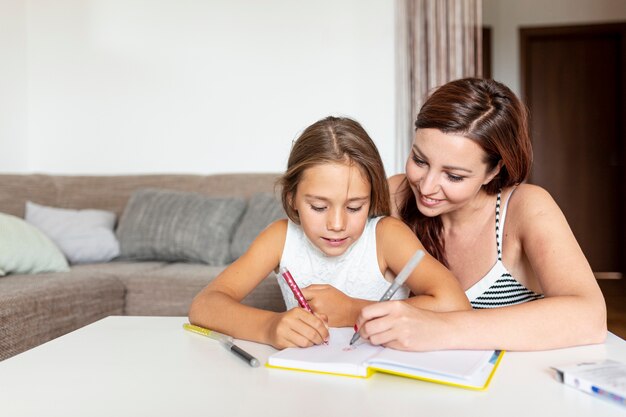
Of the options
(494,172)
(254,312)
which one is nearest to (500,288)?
(494,172)

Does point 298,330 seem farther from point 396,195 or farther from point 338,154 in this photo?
point 396,195

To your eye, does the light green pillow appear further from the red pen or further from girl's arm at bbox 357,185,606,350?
girl's arm at bbox 357,185,606,350

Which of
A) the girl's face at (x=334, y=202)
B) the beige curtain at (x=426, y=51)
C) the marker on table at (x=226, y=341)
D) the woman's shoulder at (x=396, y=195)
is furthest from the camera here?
the beige curtain at (x=426, y=51)

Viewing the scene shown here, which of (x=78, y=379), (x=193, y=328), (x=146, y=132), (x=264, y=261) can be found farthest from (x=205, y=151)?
(x=78, y=379)

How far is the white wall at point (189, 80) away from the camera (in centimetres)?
374

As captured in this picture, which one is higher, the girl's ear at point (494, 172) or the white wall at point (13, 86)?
the white wall at point (13, 86)

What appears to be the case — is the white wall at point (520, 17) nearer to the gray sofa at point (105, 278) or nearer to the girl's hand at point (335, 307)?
the gray sofa at point (105, 278)

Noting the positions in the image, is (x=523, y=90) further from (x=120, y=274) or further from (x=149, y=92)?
(x=120, y=274)

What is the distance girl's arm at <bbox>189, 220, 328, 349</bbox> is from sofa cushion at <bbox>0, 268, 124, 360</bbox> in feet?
3.66

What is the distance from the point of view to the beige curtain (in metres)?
3.56

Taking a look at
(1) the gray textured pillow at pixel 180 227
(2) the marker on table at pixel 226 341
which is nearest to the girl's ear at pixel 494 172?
(2) the marker on table at pixel 226 341

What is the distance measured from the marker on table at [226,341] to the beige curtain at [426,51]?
8.50 feet

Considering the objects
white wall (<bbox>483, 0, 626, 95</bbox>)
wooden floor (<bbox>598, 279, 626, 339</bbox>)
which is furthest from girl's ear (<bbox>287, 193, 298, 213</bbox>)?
white wall (<bbox>483, 0, 626, 95</bbox>)

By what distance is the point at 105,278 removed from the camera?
2.70 meters
